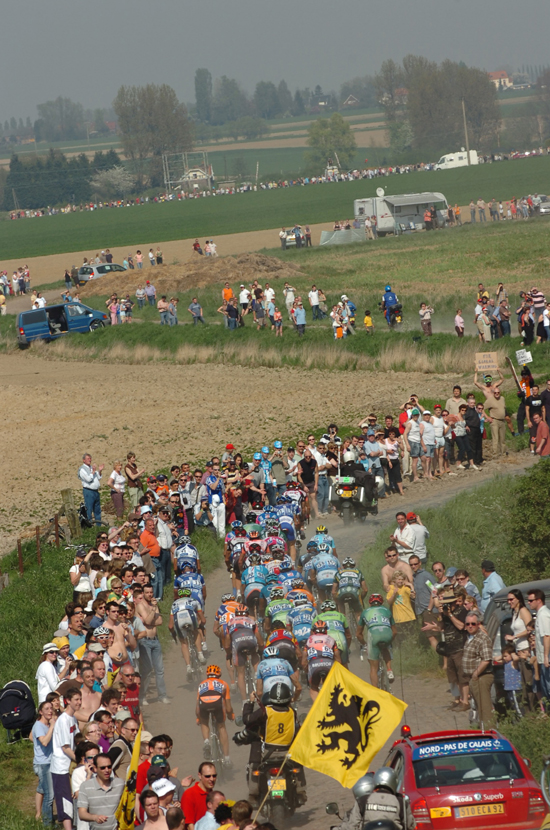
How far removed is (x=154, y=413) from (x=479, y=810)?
25.3 metres

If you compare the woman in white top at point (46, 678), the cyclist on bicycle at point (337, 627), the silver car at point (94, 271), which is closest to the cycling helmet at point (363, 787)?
the cyclist on bicycle at point (337, 627)

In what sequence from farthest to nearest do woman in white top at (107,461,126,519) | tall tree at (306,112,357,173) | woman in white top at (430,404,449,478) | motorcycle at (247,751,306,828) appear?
tall tree at (306,112,357,173)
woman in white top at (430,404,449,478)
woman in white top at (107,461,126,519)
motorcycle at (247,751,306,828)

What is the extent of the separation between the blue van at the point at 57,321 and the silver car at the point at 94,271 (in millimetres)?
12609

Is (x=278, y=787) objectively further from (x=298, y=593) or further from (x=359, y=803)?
(x=298, y=593)

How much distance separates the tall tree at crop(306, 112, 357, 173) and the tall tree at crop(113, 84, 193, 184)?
25149 millimetres

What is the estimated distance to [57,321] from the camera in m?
44.5

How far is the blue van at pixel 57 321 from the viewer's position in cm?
4441

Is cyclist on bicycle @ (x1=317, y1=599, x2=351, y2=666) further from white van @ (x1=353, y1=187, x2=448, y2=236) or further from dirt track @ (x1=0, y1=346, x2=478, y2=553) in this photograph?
white van @ (x1=353, y1=187, x2=448, y2=236)

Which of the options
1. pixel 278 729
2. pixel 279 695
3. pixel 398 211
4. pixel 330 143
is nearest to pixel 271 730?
pixel 278 729

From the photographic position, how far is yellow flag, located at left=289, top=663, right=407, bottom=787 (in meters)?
9.74

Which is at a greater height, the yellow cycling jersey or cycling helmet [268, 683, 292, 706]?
cycling helmet [268, 683, 292, 706]

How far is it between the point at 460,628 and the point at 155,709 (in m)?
4.04

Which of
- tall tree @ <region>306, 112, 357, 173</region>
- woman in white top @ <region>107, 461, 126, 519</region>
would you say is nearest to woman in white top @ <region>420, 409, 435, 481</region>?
woman in white top @ <region>107, 461, 126, 519</region>

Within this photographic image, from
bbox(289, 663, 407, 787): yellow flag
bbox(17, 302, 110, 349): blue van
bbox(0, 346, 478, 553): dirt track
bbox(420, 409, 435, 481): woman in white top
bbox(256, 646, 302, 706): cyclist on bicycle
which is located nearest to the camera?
bbox(289, 663, 407, 787): yellow flag
